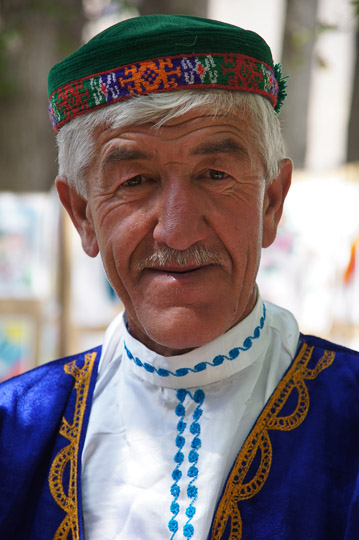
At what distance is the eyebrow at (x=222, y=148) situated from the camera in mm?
1646

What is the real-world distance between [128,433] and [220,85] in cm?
96

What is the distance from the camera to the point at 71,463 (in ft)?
5.86

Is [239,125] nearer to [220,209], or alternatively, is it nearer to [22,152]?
[220,209]

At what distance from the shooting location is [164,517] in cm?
166

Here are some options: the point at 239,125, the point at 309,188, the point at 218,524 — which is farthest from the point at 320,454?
the point at 309,188

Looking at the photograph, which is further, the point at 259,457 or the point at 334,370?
the point at 334,370

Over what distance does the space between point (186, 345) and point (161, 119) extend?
57cm

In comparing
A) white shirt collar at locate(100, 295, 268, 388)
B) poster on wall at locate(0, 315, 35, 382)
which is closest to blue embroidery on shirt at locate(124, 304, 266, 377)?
white shirt collar at locate(100, 295, 268, 388)

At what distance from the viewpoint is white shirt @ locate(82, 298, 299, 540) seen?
1.68 meters

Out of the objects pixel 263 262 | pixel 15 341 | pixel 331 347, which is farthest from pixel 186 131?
pixel 15 341

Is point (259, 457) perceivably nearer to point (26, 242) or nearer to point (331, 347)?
point (331, 347)

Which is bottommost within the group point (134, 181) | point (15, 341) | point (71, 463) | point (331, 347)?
point (71, 463)

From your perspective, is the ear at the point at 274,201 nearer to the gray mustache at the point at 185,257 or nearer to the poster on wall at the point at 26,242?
the gray mustache at the point at 185,257

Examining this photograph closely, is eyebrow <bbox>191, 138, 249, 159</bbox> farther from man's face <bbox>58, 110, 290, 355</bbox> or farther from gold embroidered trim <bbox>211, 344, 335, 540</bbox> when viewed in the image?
gold embroidered trim <bbox>211, 344, 335, 540</bbox>
